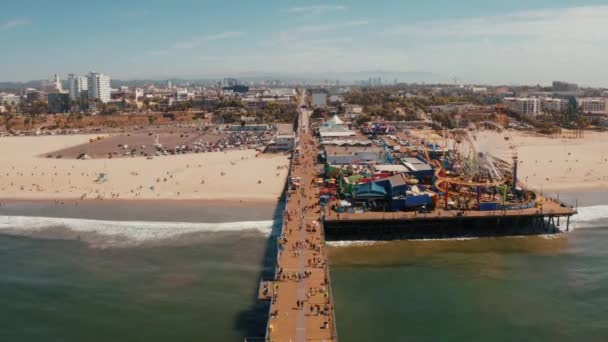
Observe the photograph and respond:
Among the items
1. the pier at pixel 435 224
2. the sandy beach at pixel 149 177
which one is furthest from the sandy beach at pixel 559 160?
the sandy beach at pixel 149 177

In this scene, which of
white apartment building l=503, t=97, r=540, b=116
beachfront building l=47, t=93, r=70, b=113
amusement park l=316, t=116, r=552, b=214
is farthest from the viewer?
beachfront building l=47, t=93, r=70, b=113

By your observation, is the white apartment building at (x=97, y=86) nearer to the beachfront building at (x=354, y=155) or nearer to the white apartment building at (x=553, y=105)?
the white apartment building at (x=553, y=105)

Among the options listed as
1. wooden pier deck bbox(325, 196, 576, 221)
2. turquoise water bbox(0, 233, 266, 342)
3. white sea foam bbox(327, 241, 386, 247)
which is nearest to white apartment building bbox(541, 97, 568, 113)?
wooden pier deck bbox(325, 196, 576, 221)

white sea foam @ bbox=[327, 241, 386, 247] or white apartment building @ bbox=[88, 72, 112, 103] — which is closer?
white sea foam @ bbox=[327, 241, 386, 247]

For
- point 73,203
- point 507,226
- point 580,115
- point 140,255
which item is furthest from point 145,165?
point 580,115

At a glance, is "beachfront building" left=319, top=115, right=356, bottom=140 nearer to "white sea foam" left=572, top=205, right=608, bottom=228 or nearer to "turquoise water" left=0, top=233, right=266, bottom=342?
"white sea foam" left=572, top=205, right=608, bottom=228

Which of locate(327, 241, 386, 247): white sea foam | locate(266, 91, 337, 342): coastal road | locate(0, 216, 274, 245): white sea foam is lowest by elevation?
locate(327, 241, 386, 247): white sea foam

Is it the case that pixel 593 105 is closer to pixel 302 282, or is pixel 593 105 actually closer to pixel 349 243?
pixel 349 243

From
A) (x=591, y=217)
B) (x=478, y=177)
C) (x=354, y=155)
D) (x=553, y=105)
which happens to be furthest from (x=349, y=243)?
(x=553, y=105)
